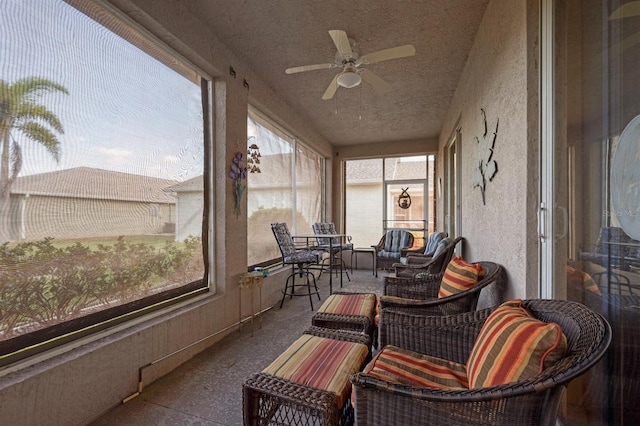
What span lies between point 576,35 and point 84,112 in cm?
273

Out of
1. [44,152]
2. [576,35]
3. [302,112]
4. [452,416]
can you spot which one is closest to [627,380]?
[452,416]

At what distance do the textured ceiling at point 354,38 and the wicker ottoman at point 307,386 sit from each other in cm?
262

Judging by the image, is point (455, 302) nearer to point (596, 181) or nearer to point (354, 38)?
point (596, 181)

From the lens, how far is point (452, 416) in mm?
872

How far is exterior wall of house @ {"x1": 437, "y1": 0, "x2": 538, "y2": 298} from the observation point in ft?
5.05

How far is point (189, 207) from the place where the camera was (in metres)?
2.62

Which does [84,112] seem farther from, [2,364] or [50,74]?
[2,364]

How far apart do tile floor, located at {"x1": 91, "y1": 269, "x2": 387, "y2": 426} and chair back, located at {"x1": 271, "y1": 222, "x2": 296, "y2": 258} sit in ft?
2.97

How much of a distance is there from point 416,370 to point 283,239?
8.87 feet

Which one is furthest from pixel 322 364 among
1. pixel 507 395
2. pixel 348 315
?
pixel 507 395

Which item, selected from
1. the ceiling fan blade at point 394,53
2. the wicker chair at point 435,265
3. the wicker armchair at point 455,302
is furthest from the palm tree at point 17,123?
the wicker chair at point 435,265

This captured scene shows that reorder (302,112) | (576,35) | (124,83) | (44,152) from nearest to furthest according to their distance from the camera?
1. (576,35)
2. (44,152)
3. (124,83)
4. (302,112)

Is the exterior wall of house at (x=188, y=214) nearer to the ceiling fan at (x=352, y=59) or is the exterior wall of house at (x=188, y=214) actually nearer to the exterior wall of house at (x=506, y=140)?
the ceiling fan at (x=352, y=59)

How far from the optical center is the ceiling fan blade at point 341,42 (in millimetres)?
2253
